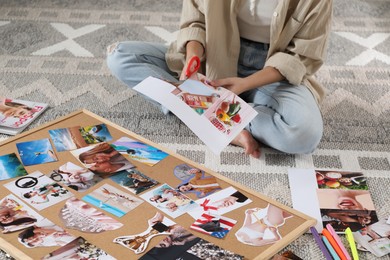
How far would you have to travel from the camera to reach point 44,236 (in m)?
1.21

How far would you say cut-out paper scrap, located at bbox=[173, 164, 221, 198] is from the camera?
1.37 meters

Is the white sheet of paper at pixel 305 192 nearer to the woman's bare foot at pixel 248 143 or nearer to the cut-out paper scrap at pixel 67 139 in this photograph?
the woman's bare foot at pixel 248 143

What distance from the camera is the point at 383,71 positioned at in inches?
80.6

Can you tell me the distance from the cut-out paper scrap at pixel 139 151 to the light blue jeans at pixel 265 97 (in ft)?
0.70

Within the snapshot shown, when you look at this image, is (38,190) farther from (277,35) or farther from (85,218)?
(277,35)

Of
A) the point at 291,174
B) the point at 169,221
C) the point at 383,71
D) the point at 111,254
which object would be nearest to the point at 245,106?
the point at 291,174

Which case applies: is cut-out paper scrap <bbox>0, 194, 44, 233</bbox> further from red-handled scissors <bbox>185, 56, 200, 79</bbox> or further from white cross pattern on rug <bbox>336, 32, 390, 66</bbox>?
white cross pattern on rug <bbox>336, 32, 390, 66</bbox>

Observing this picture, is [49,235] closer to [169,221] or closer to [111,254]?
[111,254]

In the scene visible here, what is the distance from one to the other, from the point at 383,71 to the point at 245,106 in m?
0.77

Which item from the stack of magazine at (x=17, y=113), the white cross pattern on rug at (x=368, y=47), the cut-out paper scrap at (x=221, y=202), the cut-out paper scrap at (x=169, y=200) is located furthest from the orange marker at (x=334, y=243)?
the white cross pattern on rug at (x=368, y=47)

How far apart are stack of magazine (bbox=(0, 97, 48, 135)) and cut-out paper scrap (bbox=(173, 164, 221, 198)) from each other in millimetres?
463

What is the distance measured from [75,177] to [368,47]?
4.19ft

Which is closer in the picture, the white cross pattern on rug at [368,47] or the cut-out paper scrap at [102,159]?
the cut-out paper scrap at [102,159]

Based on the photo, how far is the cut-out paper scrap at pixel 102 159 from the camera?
142cm
